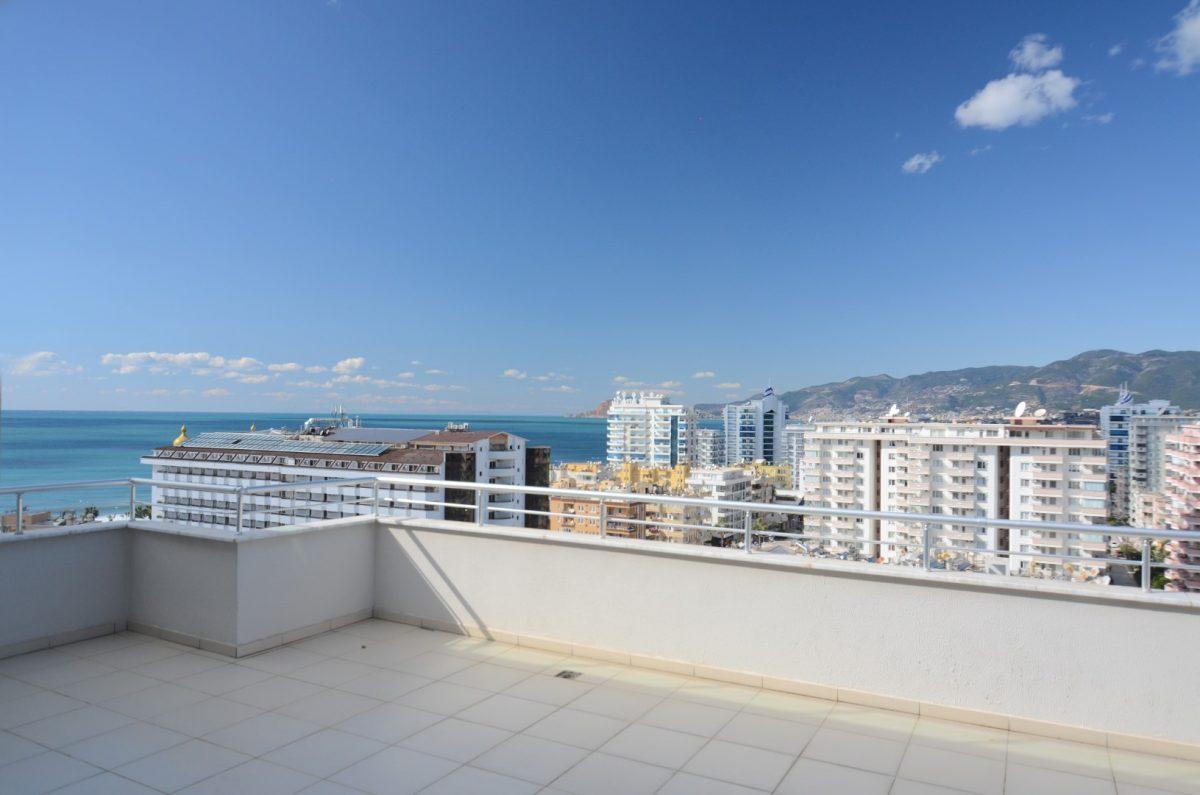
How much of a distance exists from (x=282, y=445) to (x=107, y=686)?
18.4m

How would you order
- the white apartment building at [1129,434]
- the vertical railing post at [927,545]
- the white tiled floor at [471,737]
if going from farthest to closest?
the white apartment building at [1129,434]
the vertical railing post at [927,545]
the white tiled floor at [471,737]

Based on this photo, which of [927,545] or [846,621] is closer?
[927,545]

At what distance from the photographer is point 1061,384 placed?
63.5 feet

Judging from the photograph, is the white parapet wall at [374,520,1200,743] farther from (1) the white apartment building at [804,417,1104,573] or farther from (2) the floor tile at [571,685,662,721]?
(1) the white apartment building at [804,417,1104,573]

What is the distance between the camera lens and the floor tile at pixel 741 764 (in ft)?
7.73

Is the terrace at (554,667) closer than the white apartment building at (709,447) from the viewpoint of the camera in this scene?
Yes

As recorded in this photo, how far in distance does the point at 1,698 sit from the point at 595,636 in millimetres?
2962

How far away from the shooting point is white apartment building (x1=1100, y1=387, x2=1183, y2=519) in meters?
15.9

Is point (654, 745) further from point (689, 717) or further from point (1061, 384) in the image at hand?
point (1061, 384)

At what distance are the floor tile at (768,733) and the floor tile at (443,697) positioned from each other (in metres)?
1.23

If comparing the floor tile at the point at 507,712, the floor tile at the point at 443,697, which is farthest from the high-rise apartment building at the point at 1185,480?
the floor tile at the point at 443,697

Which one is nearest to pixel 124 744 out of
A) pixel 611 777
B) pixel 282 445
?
pixel 611 777

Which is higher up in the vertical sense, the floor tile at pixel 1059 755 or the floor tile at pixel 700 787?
the floor tile at pixel 700 787

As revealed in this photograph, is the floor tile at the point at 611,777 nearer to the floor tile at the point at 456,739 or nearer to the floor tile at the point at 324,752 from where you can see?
the floor tile at the point at 456,739
